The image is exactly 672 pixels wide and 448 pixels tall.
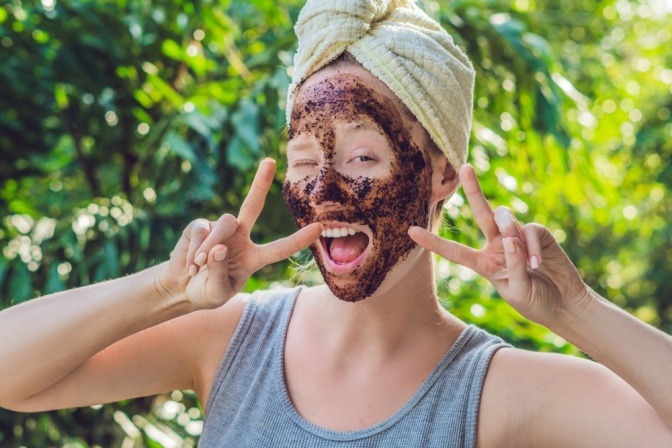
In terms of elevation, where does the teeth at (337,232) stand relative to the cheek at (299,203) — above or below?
below

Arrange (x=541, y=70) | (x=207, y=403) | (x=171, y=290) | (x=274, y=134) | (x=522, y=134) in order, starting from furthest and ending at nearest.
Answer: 1. (x=522, y=134)
2. (x=541, y=70)
3. (x=274, y=134)
4. (x=207, y=403)
5. (x=171, y=290)

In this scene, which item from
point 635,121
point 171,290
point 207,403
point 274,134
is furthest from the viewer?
point 635,121

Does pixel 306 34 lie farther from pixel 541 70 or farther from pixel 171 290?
pixel 541 70

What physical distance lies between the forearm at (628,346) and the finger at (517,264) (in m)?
0.07

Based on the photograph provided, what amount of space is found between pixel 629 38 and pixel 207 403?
559cm

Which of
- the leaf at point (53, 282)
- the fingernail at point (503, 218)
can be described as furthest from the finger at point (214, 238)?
the leaf at point (53, 282)

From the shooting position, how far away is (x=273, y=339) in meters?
1.36

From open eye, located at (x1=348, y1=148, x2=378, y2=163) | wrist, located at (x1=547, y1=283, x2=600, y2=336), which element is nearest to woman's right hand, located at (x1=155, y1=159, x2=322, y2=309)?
open eye, located at (x1=348, y1=148, x2=378, y2=163)

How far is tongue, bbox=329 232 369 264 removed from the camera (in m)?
1.26

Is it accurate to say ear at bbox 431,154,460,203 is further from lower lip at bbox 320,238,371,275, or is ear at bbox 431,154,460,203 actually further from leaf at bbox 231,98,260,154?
leaf at bbox 231,98,260,154

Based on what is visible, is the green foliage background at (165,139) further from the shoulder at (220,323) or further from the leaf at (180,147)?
the shoulder at (220,323)

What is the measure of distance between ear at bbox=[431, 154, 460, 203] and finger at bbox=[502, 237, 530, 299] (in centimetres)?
26

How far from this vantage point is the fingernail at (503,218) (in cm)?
109

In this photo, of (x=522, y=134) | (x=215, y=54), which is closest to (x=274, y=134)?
(x=215, y=54)
